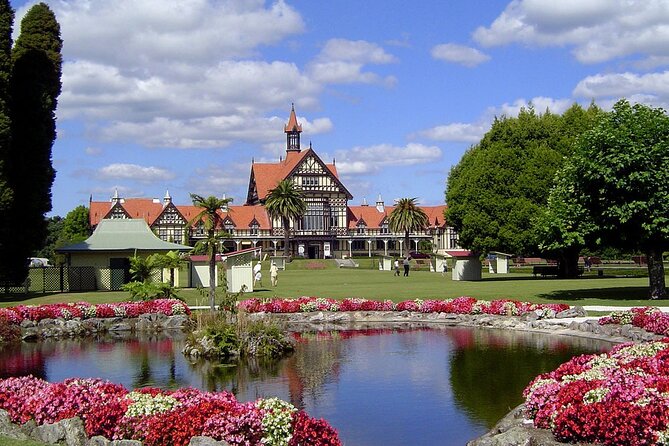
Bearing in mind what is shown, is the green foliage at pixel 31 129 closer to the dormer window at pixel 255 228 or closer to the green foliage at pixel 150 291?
the green foliage at pixel 150 291

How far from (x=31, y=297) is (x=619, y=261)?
63.2m

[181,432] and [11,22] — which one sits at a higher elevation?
[11,22]

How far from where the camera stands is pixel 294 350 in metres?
21.7

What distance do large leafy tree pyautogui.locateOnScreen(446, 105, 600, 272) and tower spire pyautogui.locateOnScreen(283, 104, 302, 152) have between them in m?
74.4

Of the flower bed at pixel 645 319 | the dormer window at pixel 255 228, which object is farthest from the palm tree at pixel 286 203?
the flower bed at pixel 645 319

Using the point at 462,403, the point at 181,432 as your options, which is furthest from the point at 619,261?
the point at 181,432

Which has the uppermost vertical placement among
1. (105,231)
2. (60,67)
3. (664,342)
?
(60,67)

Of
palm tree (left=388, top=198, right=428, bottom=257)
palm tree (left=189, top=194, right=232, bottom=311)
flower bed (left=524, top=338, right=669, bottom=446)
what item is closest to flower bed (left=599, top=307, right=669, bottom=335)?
flower bed (left=524, top=338, right=669, bottom=446)

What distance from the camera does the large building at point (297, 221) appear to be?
385 feet

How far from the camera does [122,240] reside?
47062 millimetres

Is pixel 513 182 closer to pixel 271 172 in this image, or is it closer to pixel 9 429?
pixel 9 429

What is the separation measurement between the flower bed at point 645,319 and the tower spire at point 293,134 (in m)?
107

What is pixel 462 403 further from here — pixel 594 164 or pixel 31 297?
pixel 31 297

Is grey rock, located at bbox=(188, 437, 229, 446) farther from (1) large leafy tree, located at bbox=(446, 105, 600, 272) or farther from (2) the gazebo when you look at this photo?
(1) large leafy tree, located at bbox=(446, 105, 600, 272)
